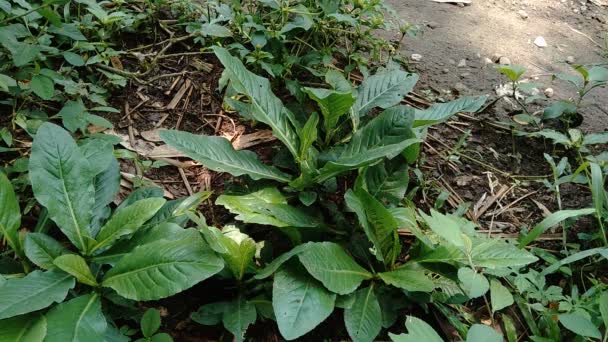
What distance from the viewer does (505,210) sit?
1.99 m

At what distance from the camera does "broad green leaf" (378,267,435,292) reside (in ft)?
4.81

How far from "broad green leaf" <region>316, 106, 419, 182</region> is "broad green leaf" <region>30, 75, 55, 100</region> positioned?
0.98 m

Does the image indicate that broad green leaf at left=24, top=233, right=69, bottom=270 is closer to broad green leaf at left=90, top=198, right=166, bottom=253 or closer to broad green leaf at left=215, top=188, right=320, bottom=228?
broad green leaf at left=90, top=198, right=166, bottom=253

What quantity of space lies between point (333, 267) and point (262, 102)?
0.68 meters

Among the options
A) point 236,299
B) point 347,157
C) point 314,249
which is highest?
point 347,157

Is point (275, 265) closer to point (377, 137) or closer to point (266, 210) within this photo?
point (266, 210)

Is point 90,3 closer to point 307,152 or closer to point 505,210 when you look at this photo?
point 307,152

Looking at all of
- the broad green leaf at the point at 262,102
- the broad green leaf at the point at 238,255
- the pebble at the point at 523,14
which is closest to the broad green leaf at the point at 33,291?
the broad green leaf at the point at 238,255

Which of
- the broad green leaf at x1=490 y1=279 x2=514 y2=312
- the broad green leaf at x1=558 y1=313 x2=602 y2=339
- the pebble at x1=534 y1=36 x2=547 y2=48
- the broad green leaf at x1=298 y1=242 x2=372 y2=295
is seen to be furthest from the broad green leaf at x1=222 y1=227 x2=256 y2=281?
the pebble at x1=534 y1=36 x2=547 y2=48

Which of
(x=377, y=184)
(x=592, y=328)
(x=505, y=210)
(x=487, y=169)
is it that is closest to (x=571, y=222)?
(x=505, y=210)

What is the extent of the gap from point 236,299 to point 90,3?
1.44 meters

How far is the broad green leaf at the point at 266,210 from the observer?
5.02 feet

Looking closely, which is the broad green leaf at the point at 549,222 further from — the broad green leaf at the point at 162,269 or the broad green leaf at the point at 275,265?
the broad green leaf at the point at 162,269

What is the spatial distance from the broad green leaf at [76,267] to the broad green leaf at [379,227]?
2.51 ft
